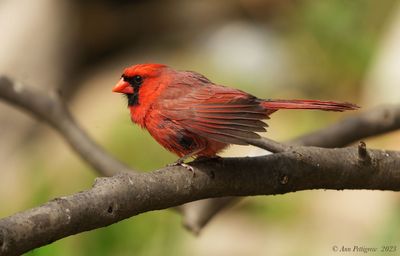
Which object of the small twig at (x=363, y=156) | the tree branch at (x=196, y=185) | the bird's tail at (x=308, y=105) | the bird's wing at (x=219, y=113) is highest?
the bird's tail at (x=308, y=105)

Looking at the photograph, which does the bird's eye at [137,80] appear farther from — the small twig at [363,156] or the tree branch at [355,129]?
the small twig at [363,156]

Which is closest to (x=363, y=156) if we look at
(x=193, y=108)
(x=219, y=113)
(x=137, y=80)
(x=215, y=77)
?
(x=219, y=113)

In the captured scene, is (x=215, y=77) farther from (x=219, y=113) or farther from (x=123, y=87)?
(x=219, y=113)

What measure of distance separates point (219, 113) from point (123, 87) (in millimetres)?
474

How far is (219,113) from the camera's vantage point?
279 centimetres

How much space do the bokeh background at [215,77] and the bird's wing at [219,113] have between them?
819 mm

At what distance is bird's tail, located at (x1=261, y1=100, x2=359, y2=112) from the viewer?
272cm

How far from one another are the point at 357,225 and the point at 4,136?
10.9 ft

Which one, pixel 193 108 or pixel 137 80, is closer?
pixel 193 108

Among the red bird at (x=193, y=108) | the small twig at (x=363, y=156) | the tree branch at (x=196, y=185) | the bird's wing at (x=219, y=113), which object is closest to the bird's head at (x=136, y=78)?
the red bird at (x=193, y=108)

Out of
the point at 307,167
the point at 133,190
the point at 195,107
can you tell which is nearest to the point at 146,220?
the point at 195,107

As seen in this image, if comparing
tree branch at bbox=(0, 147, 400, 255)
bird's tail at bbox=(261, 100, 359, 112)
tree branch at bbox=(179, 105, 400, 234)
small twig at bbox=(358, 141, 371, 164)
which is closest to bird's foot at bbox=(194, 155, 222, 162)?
tree branch at bbox=(0, 147, 400, 255)

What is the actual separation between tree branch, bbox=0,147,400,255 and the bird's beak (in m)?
0.62

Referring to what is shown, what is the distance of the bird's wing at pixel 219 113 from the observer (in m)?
2.62
